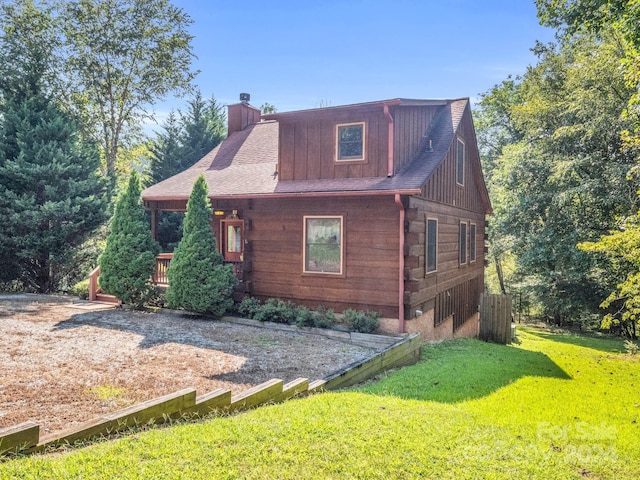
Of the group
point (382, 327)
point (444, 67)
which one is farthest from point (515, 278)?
point (382, 327)

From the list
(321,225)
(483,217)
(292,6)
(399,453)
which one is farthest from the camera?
(483,217)

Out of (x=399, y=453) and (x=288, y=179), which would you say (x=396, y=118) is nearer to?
(x=288, y=179)

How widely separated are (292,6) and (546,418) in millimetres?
13108

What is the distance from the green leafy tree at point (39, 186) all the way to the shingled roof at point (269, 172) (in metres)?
4.25

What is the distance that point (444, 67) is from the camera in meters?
18.8

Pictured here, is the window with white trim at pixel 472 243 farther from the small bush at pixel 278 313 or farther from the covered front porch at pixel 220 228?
the covered front porch at pixel 220 228

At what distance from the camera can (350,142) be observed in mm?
10156

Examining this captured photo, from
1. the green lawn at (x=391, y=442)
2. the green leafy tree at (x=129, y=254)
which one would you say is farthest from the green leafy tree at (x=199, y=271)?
the green lawn at (x=391, y=442)

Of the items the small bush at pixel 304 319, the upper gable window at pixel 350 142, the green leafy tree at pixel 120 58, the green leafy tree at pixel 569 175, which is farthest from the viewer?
the green leafy tree at pixel 120 58

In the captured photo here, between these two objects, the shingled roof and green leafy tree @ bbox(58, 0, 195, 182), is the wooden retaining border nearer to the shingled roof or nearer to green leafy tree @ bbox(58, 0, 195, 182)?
the shingled roof

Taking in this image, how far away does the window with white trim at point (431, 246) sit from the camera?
1041 cm

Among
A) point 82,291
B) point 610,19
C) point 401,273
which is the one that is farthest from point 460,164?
point 82,291

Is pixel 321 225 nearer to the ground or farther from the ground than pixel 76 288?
farther from the ground

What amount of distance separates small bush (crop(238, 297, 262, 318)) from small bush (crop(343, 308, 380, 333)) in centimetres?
237
